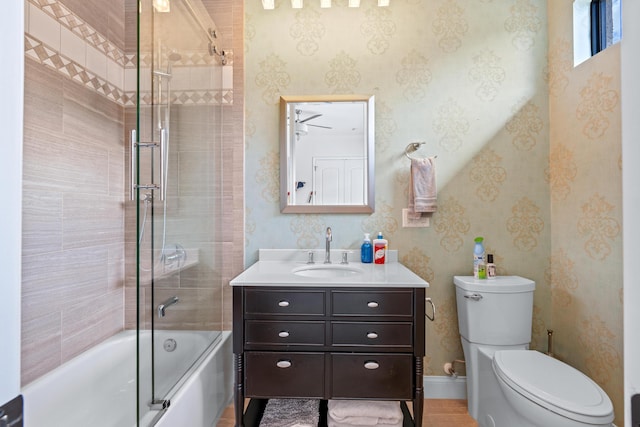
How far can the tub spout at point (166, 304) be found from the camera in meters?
1.27

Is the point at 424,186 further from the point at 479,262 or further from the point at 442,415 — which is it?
the point at 442,415

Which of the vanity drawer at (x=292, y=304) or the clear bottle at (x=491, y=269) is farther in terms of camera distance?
the clear bottle at (x=491, y=269)

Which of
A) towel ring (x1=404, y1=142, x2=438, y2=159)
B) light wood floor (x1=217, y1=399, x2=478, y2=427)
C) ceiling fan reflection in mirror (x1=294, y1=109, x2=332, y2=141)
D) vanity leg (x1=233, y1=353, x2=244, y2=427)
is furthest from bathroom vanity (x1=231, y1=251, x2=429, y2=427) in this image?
ceiling fan reflection in mirror (x1=294, y1=109, x2=332, y2=141)

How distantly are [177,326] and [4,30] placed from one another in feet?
4.22

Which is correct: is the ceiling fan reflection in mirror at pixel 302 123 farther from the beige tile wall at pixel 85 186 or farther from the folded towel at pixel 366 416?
the folded towel at pixel 366 416

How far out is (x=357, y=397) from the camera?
1541 mm

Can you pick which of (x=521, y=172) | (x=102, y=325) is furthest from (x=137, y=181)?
(x=521, y=172)

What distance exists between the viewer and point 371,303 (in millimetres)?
1559

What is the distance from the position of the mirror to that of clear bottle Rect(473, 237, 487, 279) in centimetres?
66

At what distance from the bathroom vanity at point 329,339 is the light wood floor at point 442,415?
35 cm

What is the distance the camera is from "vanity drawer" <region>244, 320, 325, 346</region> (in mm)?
1562

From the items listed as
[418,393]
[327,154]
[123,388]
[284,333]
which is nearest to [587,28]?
[327,154]

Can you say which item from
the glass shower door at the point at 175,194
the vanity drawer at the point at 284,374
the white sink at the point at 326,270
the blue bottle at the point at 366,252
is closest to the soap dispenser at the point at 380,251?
the blue bottle at the point at 366,252

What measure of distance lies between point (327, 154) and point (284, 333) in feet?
3.51
